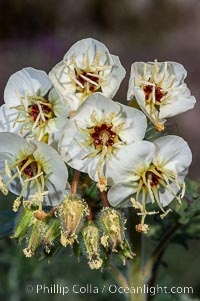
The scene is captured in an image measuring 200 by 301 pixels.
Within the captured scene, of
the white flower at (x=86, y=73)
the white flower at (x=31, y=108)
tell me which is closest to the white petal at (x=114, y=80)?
the white flower at (x=86, y=73)

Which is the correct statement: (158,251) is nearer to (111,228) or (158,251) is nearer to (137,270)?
(137,270)

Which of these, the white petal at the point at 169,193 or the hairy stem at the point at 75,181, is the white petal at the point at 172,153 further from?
the hairy stem at the point at 75,181

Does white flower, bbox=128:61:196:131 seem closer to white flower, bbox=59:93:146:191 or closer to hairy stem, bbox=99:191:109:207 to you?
white flower, bbox=59:93:146:191

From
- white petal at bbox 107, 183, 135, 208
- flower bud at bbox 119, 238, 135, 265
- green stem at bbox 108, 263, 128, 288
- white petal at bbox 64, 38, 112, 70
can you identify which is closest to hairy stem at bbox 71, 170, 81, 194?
white petal at bbox 107, 183, 135, 208

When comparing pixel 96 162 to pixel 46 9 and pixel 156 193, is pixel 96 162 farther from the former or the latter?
pixel 46 9

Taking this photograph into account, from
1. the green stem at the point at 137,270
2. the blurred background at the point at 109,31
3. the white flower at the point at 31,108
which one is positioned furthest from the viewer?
the blurred background at the point at 109,31

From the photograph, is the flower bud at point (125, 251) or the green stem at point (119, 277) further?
the green stem at point (119, 277)
